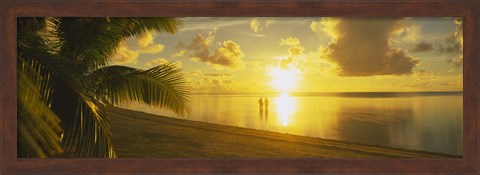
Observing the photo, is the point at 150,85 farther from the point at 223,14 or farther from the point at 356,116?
the point at 356,116

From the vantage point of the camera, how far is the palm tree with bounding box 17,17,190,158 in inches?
157

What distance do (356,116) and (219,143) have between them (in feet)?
8.84

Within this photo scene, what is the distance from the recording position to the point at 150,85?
16.1ft

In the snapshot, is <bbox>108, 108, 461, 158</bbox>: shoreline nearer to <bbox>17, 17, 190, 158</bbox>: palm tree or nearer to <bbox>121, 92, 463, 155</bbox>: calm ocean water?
<bbox>121, 92, 463, 155</bbox>: calm ocean water

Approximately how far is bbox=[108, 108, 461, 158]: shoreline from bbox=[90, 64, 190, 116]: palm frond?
3784mm

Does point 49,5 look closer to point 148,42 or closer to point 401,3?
point 148,42

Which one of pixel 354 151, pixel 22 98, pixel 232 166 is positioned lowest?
pixel 354 151

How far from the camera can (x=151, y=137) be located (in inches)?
402

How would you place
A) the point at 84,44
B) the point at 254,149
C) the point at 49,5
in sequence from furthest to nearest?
the point at 254,149 → the point at 84,44 → the point at 49,5

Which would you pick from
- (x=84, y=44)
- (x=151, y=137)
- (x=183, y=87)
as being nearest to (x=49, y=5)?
(x=84, y=44)

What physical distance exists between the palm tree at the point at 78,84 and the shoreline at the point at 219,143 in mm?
3818

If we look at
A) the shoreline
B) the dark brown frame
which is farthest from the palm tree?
the shoreline

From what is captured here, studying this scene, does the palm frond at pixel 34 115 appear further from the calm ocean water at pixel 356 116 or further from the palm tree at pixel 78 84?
the calm ocean water at pixel 356 116
